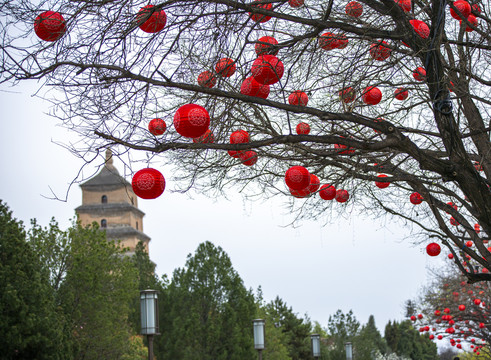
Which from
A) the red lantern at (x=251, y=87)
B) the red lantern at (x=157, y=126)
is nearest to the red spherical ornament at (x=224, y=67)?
the red lantern at (x=251, y=87)

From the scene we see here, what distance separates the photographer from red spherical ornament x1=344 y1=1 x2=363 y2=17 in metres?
6.75

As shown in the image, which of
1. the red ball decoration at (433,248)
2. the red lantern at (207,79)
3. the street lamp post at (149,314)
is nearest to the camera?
the red lantern at (207,79)

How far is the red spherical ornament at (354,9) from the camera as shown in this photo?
6754 mm

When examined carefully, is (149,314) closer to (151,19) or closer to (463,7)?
(151,19)

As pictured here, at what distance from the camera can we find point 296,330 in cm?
4522

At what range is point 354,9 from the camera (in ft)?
22.2

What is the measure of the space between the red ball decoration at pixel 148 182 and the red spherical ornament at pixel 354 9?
9.14 feet

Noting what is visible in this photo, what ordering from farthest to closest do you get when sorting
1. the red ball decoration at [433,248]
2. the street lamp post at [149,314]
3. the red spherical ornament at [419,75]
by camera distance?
the street lamp post at [149,314], the red ball decoration at [433,248], the red spherical ornament at [419,75]

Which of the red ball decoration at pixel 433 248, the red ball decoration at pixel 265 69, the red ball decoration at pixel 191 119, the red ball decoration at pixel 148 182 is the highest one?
the red ball decoration at pixel 265 69

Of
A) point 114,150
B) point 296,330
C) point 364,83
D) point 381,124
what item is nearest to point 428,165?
point 381,124

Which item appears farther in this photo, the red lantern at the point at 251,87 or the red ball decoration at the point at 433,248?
the red ball decoration at the point at 433,248

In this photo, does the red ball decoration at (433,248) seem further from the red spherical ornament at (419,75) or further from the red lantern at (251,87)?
the red lantern at (251,87)

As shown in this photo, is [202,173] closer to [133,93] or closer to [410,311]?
[133,93]

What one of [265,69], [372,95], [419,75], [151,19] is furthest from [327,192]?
[151,19]
